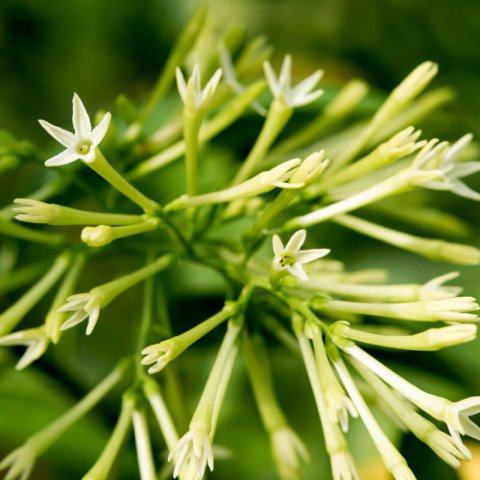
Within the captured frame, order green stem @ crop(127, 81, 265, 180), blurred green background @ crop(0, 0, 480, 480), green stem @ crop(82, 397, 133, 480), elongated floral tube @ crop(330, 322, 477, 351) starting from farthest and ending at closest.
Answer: blurred green background @ crop(0, 0, 480, 480) → green stem @ crop(127, 81, 265, 180) → green stem @ crop(82, 397, 133, 480) → elongated floral tube @ crop(330, 322, 477, 351)

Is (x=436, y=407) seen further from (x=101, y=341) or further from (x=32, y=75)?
(x=32, y=75)

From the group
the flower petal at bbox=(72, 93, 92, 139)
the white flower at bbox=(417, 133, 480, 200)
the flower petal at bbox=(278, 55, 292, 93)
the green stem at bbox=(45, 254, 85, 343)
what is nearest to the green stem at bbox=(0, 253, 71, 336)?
the green stem at bbox=(45, 254, 85, 343)

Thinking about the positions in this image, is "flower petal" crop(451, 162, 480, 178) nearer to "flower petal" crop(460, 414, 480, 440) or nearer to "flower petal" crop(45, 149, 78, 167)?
"flower petal" crop(460, 414, 480, 440)

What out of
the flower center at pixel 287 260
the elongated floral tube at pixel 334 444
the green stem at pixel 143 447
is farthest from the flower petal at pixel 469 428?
the green stem at pixel 143 447

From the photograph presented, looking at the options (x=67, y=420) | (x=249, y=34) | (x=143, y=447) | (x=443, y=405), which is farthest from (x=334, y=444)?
(x=249, y=34)

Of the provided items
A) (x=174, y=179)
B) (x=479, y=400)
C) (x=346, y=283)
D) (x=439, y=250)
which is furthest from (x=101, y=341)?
(x=479, y=400)

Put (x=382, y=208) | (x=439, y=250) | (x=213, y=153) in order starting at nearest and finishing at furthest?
(x=439, y=250), (x=382, y=208), (x=213, y=153)

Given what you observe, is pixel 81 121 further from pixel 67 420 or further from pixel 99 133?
pixel 67 420
